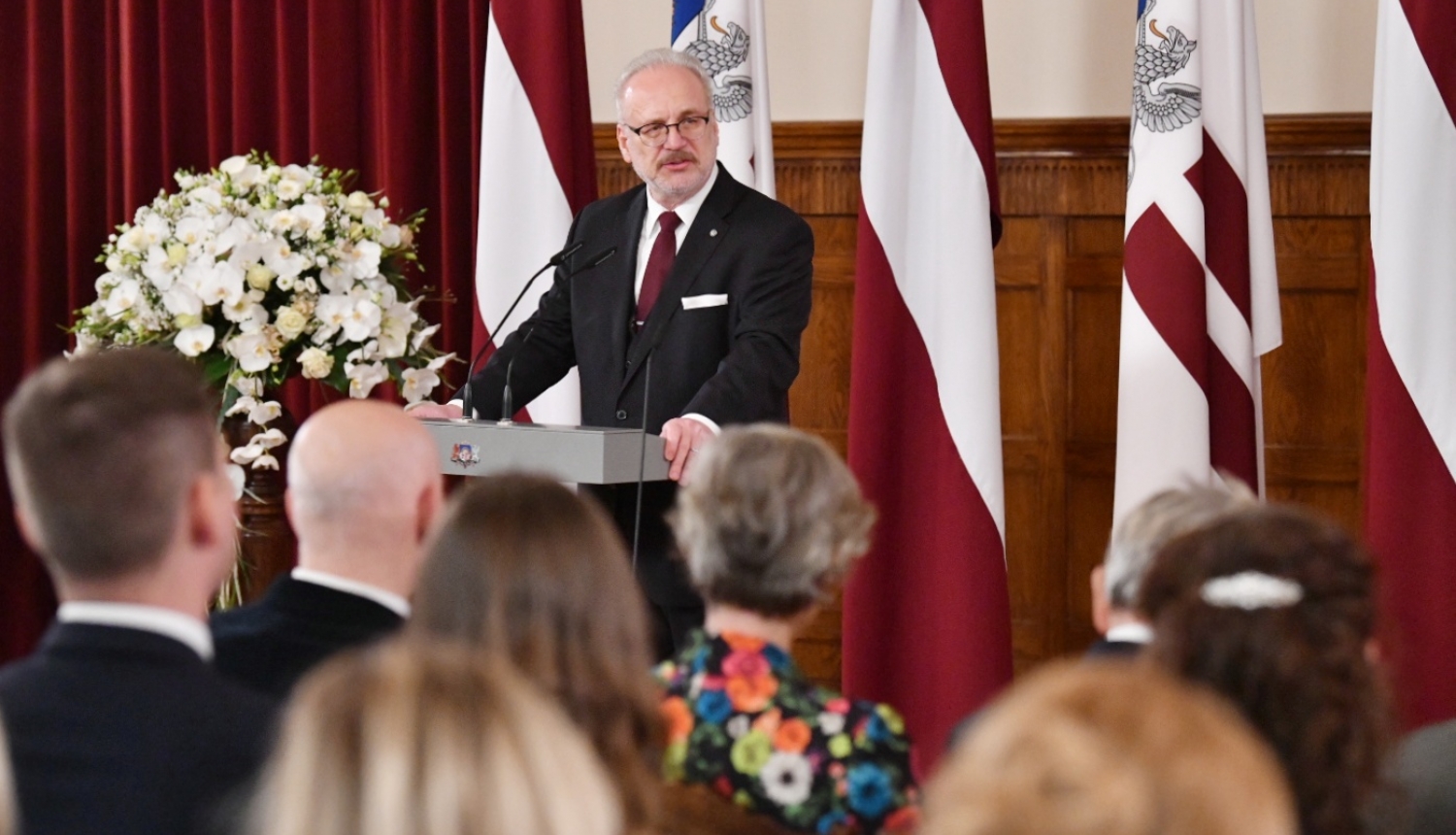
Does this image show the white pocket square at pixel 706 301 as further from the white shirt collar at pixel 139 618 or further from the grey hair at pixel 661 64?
the white shirt collar at pixel 139 618

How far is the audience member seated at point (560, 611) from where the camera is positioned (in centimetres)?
139

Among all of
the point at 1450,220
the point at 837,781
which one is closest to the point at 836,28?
the point at 1450,220

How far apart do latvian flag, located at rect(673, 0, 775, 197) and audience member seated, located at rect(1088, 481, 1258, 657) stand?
7.86 feet

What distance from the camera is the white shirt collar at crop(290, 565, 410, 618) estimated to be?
1878mm

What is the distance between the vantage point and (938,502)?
13.4 ft

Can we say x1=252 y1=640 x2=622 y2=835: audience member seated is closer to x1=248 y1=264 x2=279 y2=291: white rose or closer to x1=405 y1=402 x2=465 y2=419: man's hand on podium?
x1=405 y1=402 x2=465 y2=419: man's hand on podium

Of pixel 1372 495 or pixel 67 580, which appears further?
pixel 1372 495

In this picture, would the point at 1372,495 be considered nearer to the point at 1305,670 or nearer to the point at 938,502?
the point at 938,502

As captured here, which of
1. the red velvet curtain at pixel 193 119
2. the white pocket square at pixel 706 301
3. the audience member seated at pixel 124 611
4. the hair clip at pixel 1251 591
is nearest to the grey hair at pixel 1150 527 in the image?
the hair clip at pixel 1251 591

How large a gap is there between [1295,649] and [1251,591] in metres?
0.06

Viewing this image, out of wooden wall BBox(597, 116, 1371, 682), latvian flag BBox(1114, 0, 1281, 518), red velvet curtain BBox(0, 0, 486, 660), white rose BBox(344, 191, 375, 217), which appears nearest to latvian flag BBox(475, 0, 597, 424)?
red velvet curtain BBox(0, 0, 486, 660)

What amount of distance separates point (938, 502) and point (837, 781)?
97.8 inches

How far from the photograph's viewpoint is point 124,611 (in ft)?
5.00

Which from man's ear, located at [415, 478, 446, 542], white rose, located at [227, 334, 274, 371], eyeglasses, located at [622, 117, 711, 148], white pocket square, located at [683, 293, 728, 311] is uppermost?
eyeglasses, located at [622, 117, 711, 148]
